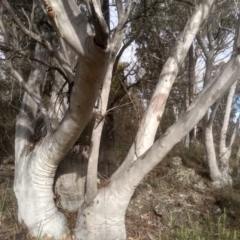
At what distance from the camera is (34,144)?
195 inches

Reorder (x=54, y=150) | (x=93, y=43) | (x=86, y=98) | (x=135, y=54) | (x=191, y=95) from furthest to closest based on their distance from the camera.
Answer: (x=191, y=95) → (x=135, y=54) → (x=54, y=150) → (x=86, y=98) → (x=93, y=43)

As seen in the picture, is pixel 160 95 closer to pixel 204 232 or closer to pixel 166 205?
pixel 204 232

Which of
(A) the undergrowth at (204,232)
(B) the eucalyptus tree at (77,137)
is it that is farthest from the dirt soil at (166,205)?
(B) the eucalyptus tree at (77,137)

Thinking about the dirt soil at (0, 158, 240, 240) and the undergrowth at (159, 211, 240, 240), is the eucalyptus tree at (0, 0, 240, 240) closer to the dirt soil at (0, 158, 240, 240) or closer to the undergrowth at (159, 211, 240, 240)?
the dirt soil at (0, 158, 240, 240)

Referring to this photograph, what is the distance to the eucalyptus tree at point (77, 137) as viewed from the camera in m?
3.61

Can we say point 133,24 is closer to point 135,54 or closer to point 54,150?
point 135,54

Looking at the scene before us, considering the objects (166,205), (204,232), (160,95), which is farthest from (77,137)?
(166,205)

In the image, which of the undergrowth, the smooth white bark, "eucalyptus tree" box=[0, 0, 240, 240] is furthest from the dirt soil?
the smooth white bark

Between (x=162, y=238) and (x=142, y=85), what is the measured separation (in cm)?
271

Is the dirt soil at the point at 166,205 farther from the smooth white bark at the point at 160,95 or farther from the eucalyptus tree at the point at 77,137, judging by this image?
the smooth white bark at the point at 160,95

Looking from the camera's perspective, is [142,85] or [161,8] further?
[161,8]

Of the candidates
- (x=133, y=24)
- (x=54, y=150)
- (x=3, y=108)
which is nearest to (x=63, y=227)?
(x=54, y=150)

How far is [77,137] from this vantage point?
4000 millimetres

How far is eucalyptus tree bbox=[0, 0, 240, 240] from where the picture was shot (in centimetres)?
361
